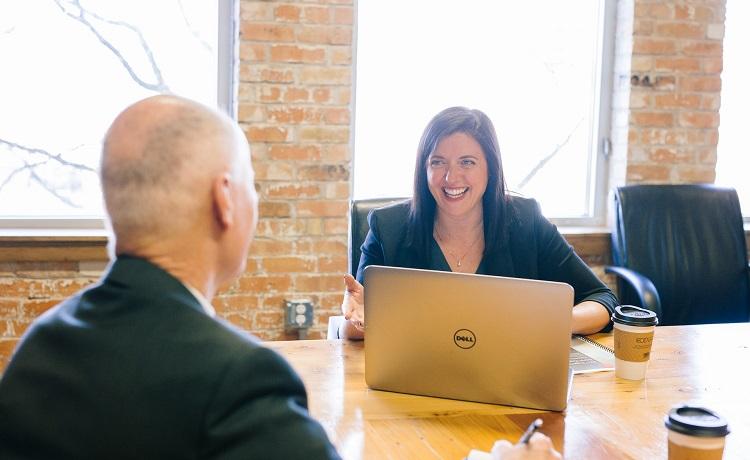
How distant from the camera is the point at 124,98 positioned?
3.31 metres

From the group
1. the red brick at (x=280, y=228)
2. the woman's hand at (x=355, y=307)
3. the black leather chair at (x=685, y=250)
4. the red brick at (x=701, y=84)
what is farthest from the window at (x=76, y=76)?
the red brick at (x=701, y=84)

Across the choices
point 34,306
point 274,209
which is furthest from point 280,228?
point 34,306

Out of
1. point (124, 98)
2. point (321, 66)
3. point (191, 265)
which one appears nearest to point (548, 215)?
point (321, 66)

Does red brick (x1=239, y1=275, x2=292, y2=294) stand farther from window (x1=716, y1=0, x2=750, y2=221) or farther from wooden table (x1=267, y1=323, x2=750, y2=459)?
window (x1=716, y1=0, x2=750, y2=221)

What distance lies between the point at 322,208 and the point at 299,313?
41cm

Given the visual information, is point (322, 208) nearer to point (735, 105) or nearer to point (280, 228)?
point (280, 228)

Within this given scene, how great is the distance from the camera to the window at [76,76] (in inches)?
126

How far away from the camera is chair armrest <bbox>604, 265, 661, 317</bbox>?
299 centimetres

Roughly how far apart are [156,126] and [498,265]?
152 centimetres

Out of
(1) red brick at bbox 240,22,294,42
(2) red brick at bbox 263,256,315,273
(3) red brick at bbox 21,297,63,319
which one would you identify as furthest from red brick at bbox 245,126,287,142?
(3) red brick at bbox 21,297,63,319

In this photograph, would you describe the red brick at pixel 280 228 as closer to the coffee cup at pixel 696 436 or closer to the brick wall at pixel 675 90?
the brick wall at pixel 675 90

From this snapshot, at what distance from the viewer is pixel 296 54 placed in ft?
10.7

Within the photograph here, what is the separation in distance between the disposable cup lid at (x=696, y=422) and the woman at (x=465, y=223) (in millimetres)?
1064

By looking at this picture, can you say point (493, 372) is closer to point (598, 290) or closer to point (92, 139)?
point (598, 290)
